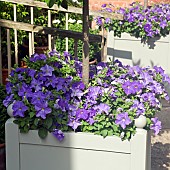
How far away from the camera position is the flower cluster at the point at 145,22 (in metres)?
5.04

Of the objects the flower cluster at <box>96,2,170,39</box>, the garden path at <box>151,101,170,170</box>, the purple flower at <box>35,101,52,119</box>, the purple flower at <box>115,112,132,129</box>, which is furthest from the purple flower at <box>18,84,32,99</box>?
the flower cluster at <box>96,2,170,39</box>

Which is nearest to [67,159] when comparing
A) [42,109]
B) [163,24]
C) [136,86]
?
[42,109]

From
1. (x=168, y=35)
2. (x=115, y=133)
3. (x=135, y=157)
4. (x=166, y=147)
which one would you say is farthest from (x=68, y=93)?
(x=168, y=35)

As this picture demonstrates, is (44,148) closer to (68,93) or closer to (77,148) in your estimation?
(77,148)

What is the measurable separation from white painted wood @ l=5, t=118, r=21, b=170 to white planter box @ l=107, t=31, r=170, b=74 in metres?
3.14

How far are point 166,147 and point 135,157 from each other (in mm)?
1680

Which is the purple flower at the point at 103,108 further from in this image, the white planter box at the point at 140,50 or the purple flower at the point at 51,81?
the white planter box at the point at 140,50

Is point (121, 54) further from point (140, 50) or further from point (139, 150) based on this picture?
point (139, 150)

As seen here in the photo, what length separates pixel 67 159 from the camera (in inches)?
88.7

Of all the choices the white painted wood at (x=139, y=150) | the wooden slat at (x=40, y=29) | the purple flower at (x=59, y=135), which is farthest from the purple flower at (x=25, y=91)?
the wooden slat at (x=40, y=29)

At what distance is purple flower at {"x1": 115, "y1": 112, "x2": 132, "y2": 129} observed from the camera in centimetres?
216

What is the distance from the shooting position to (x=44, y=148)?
2.28 metres

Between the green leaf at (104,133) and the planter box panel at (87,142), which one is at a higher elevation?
the green leaf at (104,133)

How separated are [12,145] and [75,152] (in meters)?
0.35
